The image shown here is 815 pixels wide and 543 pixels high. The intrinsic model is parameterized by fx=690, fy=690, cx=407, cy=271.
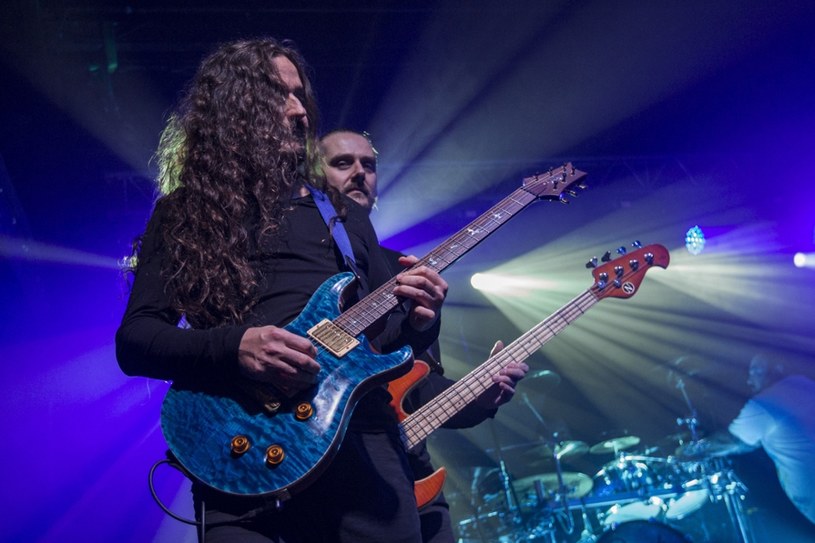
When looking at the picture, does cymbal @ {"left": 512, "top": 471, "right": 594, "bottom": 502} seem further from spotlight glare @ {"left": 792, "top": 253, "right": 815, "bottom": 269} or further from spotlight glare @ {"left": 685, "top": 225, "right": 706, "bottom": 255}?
spotlight glare @ {"left": 792, "top": 253, "right": 815, "bottom": 269}

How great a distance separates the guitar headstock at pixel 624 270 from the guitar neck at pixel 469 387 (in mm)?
286

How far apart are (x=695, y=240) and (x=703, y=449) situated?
4286 millimetres

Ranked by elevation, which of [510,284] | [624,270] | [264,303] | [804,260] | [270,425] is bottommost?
[270,425]

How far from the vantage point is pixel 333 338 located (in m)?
1.79

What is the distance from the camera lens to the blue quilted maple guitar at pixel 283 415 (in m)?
1.58

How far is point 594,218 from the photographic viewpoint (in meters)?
10.0

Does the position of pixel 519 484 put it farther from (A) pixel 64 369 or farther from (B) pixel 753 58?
(B) pixel 753 58

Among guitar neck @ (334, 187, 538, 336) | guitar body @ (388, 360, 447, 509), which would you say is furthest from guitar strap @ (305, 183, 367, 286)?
guitar body @ (388, 360, 447, 509)

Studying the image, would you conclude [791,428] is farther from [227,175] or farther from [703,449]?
[227,175]

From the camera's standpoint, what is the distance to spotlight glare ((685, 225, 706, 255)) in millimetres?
10148

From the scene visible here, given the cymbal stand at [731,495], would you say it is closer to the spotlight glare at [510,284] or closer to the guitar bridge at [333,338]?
the spotlight glare at [510,284]

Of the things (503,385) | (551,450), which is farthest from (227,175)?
(551,450)

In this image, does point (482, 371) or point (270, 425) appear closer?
point (270, 425)

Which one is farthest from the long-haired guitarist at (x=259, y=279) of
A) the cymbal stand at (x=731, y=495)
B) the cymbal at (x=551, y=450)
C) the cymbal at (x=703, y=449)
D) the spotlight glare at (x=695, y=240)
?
the spotlight glare at (x=695, y=240)
